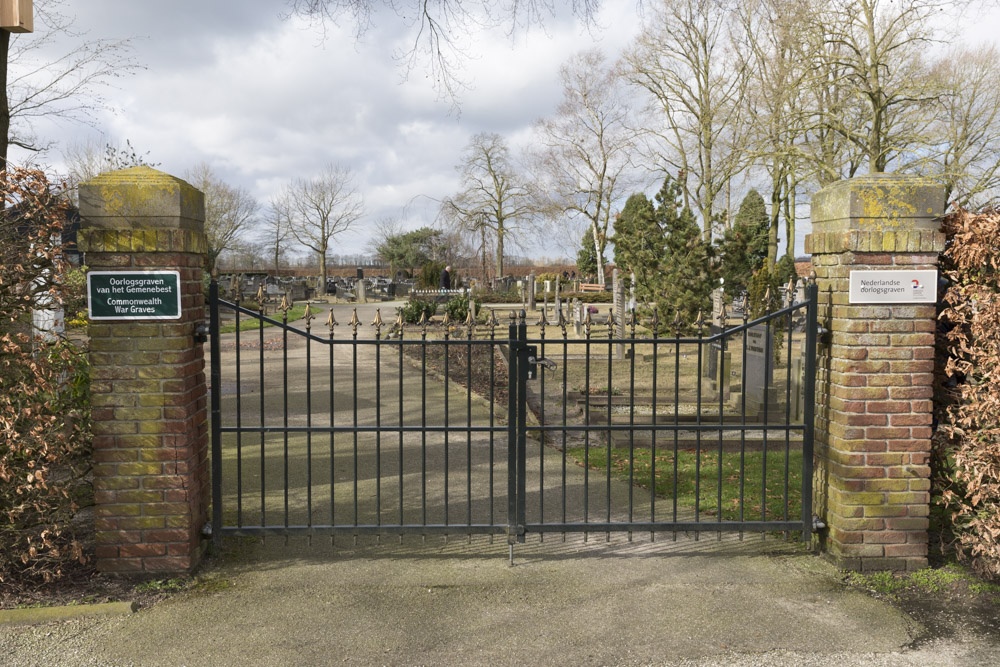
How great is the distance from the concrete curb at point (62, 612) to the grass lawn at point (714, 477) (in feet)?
10.4

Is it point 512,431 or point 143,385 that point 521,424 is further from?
point 143,385

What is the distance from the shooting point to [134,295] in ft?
12.9

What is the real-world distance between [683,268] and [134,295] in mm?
10963

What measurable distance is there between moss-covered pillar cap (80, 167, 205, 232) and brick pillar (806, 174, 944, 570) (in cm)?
377

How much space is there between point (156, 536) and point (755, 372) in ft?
23.3

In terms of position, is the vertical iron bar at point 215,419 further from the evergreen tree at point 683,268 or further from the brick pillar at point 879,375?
the evergreen tree at point 683,268

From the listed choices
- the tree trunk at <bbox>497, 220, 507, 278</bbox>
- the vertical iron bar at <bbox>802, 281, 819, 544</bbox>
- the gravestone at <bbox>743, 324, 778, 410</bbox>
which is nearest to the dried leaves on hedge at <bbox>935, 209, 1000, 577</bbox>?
the vertical iron bar at <bbox>802, 281, 819, 544</bbox>

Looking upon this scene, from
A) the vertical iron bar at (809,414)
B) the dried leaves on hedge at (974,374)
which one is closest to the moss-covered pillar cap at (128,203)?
the vertical iron bar at (809,414)

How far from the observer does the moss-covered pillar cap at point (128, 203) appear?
12.8 ft

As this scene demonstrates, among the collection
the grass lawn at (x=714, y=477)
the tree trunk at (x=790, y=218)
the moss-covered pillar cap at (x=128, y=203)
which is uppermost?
the tree trunk at (x=790, y=218)

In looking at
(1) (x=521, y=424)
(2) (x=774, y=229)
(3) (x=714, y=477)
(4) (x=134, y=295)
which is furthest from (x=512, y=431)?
(2) (x=774, y=229)

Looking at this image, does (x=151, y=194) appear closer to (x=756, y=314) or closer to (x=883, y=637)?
(x=883, y=637)

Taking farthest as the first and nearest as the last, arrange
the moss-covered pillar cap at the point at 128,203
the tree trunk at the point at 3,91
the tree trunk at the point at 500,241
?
the tree trunk at the point at 500,241
the tree trunk at the point at 3,91
the moss-covered pillar cap at the point at 128,203

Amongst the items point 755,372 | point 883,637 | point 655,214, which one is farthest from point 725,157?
point 883,637
